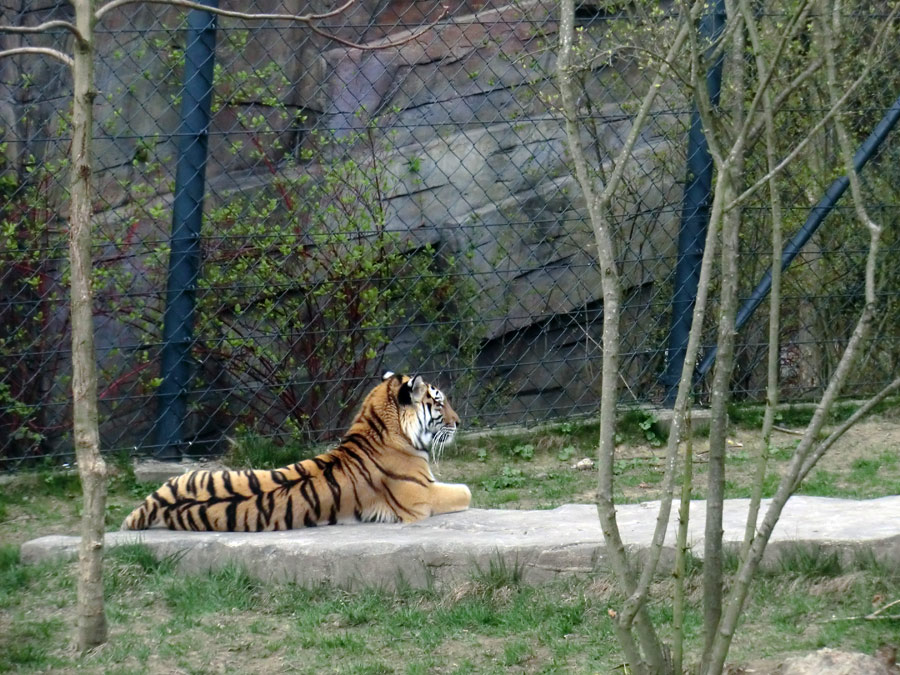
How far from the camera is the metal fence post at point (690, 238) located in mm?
6484

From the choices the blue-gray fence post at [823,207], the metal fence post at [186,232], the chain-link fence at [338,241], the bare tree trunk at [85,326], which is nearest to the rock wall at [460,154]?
the chain-link fence at [338,241]

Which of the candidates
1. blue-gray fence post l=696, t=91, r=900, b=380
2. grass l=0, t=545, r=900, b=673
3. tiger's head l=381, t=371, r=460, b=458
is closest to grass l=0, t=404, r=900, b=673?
grass l=0, t=545, r=900, b=673

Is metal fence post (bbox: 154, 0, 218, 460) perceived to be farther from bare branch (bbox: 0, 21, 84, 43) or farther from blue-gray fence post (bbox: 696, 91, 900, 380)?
blue-gray fence post (bbox: 696, 91, 900, 380)

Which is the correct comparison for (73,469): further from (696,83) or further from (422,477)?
(696,83)

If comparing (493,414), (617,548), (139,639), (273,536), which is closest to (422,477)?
(273,536)

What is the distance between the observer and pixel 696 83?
268 cm

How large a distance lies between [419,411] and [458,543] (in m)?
1.26

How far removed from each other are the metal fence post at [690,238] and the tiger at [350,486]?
66.3 inches

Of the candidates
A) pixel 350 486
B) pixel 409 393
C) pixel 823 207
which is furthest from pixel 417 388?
pixel 823 207

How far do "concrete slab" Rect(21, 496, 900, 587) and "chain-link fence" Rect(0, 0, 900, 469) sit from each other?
58.3 inches

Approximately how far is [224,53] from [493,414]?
2796mm

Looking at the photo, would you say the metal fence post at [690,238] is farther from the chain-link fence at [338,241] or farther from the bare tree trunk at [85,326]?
the bare tree trunk at [85,326]

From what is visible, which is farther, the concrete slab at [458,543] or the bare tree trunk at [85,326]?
the concrete slab at [458,543]

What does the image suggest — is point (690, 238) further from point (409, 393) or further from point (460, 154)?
point (409, 393)
